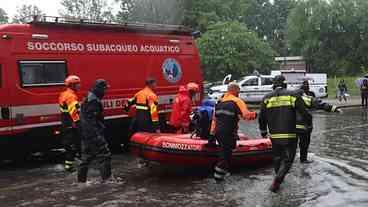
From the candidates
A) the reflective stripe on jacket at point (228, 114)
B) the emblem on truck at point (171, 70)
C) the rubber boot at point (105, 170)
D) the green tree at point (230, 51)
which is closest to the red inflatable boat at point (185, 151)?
the reflective stripe on jacket at point (228, 114)

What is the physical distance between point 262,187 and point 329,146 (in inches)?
194

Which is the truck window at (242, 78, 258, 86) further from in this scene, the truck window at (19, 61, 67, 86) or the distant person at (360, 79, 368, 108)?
the truck window at (19, 61, 67, 86)

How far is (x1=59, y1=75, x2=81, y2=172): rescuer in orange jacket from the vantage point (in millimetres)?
9875

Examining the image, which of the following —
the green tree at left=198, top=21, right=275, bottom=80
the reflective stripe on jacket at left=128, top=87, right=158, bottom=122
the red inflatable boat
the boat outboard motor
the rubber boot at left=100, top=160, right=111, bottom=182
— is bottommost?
the rubber boot at left=100, top=160, right=111, bottom=182

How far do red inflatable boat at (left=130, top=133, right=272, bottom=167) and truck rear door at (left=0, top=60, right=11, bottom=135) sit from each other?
241 cm

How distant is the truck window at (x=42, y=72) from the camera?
1071 cm

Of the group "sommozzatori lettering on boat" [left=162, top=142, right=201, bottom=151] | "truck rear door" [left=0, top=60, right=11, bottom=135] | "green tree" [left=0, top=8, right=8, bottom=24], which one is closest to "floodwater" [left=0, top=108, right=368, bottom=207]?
"sommozzatori lettering on boat" [left=162, top=142, right=201, bottom=151]

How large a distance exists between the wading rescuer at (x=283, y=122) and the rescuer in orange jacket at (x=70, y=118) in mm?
3461

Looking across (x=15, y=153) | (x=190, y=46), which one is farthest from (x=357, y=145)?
(x=15, y=153)

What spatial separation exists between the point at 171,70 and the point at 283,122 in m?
5.84

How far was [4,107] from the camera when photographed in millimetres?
10320

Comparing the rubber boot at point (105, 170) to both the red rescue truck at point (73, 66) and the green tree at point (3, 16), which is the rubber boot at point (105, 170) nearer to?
the red rescue truck at point (73, 66)

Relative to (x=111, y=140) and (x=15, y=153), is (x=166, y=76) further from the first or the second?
(x=15, y=153)

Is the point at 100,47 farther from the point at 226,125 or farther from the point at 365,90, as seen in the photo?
the point at 365,90
